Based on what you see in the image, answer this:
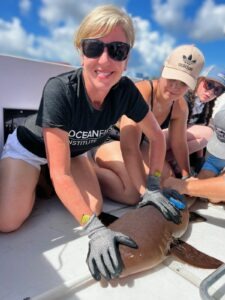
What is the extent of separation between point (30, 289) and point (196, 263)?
0.92 meters

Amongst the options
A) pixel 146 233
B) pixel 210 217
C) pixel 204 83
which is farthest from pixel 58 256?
pixel 204 83

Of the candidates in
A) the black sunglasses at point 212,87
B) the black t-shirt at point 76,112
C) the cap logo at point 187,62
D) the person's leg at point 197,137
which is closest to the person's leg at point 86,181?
the black t-shirt at point 76,112

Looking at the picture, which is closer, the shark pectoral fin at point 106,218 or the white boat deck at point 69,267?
the white boat deck at point 69,267

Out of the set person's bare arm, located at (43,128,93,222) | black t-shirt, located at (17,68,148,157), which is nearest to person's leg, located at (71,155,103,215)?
black t-shirt, located at (17,68,148,157)

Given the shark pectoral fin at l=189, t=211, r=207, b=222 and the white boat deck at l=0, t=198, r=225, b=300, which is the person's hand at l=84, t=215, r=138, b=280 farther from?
the shark pectoral fin at l=189, t=211, r=207, b=222

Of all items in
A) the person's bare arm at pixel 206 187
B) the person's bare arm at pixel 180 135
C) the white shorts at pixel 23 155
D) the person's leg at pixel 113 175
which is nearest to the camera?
the person's bare arm at pixel 206 187

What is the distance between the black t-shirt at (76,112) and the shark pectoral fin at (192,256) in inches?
36.4

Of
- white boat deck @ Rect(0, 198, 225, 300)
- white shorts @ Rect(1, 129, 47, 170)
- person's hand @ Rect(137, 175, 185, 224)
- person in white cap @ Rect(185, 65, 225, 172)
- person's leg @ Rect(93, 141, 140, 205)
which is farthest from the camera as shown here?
person in white cap @ Rect(185, 65, 225, 172)

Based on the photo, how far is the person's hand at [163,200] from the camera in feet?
5.98

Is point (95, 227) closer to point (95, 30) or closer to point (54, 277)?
point (54, 277)

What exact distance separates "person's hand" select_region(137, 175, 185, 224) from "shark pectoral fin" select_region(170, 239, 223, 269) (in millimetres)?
150

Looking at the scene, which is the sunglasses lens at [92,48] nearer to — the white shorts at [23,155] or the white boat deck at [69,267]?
the white shorts at [23,155]

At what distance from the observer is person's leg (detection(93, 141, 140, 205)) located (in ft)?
8.03

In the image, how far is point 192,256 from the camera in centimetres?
170
